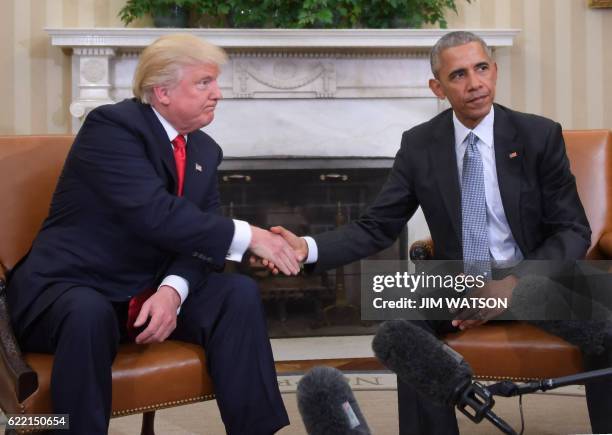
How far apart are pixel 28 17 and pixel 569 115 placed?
2.96 metres

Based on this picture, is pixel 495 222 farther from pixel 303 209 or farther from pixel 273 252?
pixel 303 209

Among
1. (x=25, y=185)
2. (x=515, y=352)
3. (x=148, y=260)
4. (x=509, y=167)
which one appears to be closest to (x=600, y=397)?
(x=515, y=352)

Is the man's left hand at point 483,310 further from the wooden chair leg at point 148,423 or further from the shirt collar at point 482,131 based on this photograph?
the wooden chair leg at point 148,423

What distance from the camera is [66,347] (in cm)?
165

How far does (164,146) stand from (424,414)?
949 millimetres

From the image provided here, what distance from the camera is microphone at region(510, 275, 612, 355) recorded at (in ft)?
5.70

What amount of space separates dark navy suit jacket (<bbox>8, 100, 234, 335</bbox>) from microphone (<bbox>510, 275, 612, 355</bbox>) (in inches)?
28.8

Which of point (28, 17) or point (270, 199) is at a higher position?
point (28, 17)

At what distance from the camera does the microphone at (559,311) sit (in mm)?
1738

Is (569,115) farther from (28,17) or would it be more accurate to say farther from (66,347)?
(66,347)

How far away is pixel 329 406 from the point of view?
2.61ft

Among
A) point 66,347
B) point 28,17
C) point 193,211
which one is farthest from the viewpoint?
point 28,17

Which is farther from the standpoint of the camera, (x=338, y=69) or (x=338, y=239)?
(x=338, y=69)

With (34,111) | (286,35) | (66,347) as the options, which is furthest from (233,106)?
(66,347)
